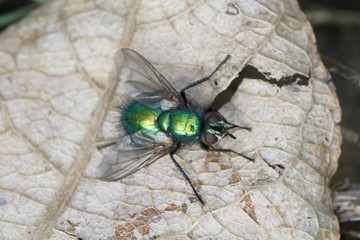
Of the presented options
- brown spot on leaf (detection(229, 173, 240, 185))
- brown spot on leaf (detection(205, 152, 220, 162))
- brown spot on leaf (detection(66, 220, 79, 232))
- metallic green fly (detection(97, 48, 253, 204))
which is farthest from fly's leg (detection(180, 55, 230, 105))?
brown spot on leaf (detection(66, 220, 79, 232))

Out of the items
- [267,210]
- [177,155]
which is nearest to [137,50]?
[177,155]

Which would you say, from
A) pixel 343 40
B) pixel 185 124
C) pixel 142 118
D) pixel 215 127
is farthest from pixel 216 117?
pixel 343 40

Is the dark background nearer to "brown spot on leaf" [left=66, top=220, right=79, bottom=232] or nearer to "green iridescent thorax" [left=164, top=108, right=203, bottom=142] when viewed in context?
"green iridescent thorax" [left=164, top=108, right=203, bottom=142]

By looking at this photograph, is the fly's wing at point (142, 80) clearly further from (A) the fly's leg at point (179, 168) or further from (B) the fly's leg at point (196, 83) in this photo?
(A) the fly's leg at point (179, 168)

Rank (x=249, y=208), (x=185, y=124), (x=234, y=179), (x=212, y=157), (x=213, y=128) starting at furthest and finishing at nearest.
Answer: (x=185, y=124) < (x=213, y=128) < (x=212, y=157) < (x=234, y=179) < (x=249, y=208)

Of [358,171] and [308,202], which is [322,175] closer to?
[308,202]

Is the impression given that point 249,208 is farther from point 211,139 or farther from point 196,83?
point 196,83
